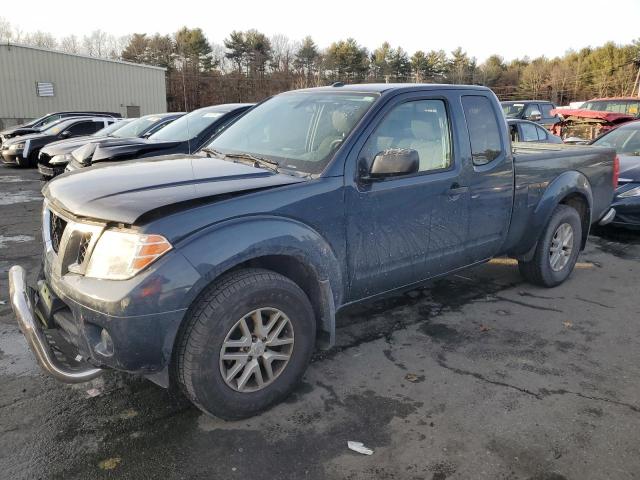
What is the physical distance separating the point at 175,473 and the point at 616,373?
2.88 metres

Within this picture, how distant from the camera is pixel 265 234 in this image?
2.77 meters

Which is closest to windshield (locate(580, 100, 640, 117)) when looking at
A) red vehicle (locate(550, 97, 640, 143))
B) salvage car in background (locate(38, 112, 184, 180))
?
red vehicle (locate(550, 97, 640, 143))

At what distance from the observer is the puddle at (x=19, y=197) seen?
946 centimetres

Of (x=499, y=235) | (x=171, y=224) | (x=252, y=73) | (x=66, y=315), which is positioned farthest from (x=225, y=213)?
(x=252, y=73)

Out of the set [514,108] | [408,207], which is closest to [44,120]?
[514,108]

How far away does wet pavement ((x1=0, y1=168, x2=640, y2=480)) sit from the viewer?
254 cm

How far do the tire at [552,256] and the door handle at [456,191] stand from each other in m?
1.41

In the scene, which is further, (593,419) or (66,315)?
(593,419)

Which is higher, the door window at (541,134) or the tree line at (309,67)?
the tree line at (309,67)

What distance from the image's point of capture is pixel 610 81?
59719 millimetres

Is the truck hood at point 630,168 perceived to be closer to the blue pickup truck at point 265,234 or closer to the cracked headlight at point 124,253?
the blue pickup truck at point 265,234

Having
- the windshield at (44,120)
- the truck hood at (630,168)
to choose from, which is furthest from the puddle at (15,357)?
the windshield at (44,120)

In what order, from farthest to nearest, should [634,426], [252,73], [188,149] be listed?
[252,73] → [188,149] → [634,426]

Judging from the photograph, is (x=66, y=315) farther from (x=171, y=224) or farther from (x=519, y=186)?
(x=519, y=186)
